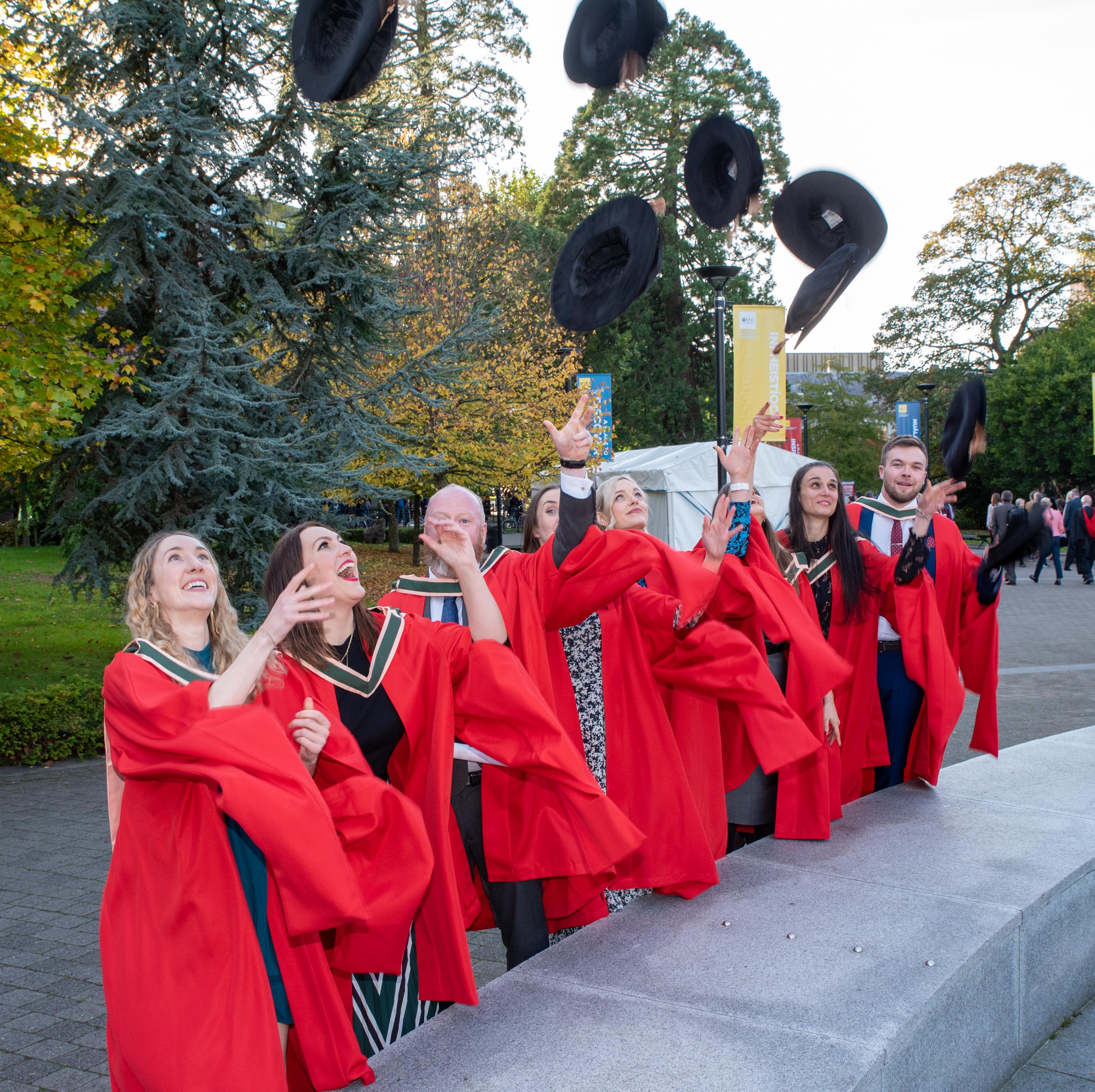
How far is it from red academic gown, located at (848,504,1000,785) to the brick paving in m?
1.53

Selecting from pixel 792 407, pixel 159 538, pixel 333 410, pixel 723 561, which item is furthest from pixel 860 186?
pixel 792 407

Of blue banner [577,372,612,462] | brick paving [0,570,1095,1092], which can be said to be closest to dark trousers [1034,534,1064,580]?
blue banner [577,372,612,462]

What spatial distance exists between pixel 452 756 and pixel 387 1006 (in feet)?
2.68

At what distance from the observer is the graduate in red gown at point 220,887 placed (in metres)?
2.72

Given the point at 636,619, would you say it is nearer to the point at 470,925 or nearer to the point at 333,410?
the point at 470,925

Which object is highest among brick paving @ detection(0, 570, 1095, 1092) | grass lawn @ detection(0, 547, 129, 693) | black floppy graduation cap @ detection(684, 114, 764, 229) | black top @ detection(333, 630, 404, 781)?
black floppy graduation cap @ detection(684, 114, 764, 229)

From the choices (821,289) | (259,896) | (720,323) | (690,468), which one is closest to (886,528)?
(821,289)

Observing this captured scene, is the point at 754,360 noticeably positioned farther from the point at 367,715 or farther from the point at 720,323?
the point at 367,715

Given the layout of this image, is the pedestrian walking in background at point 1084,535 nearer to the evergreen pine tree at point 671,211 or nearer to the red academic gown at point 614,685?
the evergreen pine tree at point 671,211

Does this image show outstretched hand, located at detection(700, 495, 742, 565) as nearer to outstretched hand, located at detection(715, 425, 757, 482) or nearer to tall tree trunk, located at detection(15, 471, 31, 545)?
outstretched hand, located at detection(715, 425, 757, 482)

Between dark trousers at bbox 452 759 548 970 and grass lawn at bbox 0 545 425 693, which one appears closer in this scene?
dark trousers at bbox 452 759 548 970

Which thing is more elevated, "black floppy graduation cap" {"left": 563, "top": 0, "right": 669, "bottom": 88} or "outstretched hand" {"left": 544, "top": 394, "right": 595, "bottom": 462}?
"black floppy graduation cap" {"left": 563, "top": 0, "right": 669, "bottom": 88}

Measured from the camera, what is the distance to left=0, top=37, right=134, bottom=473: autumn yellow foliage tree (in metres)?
8.64

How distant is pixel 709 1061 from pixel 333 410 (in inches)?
391
